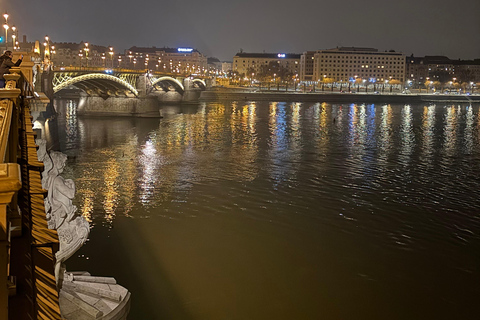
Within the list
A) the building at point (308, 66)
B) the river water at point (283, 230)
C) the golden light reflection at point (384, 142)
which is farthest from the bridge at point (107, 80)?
the building at point (308, 66)

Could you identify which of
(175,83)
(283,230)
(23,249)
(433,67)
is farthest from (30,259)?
(433,67)

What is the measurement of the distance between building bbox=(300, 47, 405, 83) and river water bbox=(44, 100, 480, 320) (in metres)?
115

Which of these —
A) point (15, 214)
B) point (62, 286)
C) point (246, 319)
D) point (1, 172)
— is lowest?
point (246, 319)

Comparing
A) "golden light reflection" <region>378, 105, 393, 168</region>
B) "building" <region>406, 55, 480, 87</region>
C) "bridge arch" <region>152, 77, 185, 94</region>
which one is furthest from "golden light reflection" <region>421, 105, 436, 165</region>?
"building" <region>406, 55, 480, 87</region>

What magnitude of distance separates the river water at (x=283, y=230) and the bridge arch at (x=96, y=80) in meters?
6.74

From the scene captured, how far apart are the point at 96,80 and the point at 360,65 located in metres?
111

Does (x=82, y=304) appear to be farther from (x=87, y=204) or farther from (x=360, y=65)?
(x=360, y=65)

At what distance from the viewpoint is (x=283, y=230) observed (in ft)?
39.3

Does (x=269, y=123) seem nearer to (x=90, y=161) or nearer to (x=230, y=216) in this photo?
(x=90, y=161)

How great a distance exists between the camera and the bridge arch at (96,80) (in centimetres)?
3028

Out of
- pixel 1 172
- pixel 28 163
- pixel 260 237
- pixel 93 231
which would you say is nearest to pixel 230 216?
pixel 260 237

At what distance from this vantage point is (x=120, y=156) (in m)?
22.5

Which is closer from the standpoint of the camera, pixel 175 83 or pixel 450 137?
pixel 450 137

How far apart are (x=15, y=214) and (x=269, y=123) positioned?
35.6 metres
